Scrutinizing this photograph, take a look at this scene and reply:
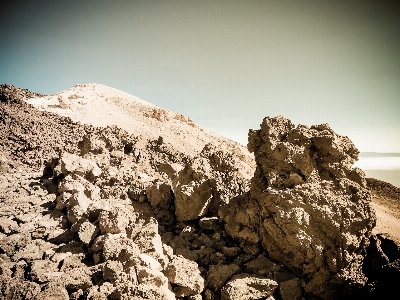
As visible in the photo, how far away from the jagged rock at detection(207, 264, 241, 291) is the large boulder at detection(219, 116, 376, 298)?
2.14 ft

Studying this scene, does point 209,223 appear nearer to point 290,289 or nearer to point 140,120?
point 290,289

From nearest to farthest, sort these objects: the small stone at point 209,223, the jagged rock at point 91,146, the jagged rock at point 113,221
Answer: the jagged rock at point 113,221
the small stone at point 209,223
the jagged rock at point 91,146

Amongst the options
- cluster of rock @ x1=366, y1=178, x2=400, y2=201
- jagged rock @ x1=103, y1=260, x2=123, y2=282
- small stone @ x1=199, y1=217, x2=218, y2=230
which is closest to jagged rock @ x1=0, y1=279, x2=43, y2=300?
jagged rock @ x1=103, y1=260, x2=123, y2=282

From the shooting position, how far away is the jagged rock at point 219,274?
3299 millimetres

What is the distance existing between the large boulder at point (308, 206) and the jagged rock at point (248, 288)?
1.79 feet

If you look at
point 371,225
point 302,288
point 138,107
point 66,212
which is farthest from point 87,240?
point 138,107

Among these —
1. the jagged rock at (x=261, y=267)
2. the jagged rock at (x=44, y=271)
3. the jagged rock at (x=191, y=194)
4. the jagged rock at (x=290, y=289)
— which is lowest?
the jagged rock at (x=290, y=289)

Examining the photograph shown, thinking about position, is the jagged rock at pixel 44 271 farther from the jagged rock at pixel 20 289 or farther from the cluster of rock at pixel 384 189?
the cluster of rock at pixel 384 189

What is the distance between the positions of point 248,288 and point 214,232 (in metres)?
1.23

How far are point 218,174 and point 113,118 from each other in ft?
60.1

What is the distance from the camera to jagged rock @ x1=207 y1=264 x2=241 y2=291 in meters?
3.30

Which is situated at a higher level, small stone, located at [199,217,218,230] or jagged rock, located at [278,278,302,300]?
small stone, located at [199,217,218,230]

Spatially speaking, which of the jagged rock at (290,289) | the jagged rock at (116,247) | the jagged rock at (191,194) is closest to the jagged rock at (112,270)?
the jagged rock at (116,247)

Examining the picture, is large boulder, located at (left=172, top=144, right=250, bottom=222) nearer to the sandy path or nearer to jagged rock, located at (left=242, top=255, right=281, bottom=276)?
jagged rock, located at (left=242, top=255, right=281, bottom=276)
